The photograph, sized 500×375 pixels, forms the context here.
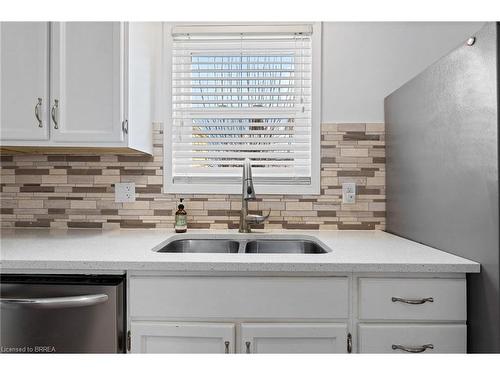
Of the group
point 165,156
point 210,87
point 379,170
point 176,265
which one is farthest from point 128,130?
point 379,170

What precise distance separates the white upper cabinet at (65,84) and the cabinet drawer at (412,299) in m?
1.26

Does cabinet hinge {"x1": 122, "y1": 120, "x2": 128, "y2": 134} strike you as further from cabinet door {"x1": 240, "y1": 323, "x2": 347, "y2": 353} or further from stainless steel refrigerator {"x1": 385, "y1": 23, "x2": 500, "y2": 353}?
stainless steel refrigerator {"x1": 385, "y1": 23, "x2": 500, "y2": 353}

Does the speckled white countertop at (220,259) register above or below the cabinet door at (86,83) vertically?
below

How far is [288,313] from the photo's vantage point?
1.18 meters

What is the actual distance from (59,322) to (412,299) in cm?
128

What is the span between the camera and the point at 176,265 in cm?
116

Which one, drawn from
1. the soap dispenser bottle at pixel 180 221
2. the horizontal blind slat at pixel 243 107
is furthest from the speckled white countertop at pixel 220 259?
the horizontal blind slat at pixel 243 107

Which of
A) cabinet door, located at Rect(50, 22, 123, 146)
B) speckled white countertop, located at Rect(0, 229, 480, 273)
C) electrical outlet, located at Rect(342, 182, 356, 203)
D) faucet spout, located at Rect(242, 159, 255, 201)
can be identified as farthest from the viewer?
electrical outlet, located at Rect(342, 182, 356, 203)

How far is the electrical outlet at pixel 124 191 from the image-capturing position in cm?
192

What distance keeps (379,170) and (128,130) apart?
141cm

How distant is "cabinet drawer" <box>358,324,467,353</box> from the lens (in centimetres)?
116

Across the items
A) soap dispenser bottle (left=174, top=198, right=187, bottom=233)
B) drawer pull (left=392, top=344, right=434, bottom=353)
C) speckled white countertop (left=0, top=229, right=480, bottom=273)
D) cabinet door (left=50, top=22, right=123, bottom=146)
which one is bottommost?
drawer pull (left=392, top=344, right=434, bottom=353)

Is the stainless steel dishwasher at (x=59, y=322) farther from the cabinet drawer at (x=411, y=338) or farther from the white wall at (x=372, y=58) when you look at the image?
the white wall at (x=372, y=58)

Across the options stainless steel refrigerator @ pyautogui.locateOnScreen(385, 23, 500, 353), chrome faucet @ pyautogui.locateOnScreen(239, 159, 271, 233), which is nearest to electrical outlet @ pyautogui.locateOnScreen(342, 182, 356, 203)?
stainless steel refrigerator @ pyautogui.locateOnScreen(385, 23, 500, 353)
